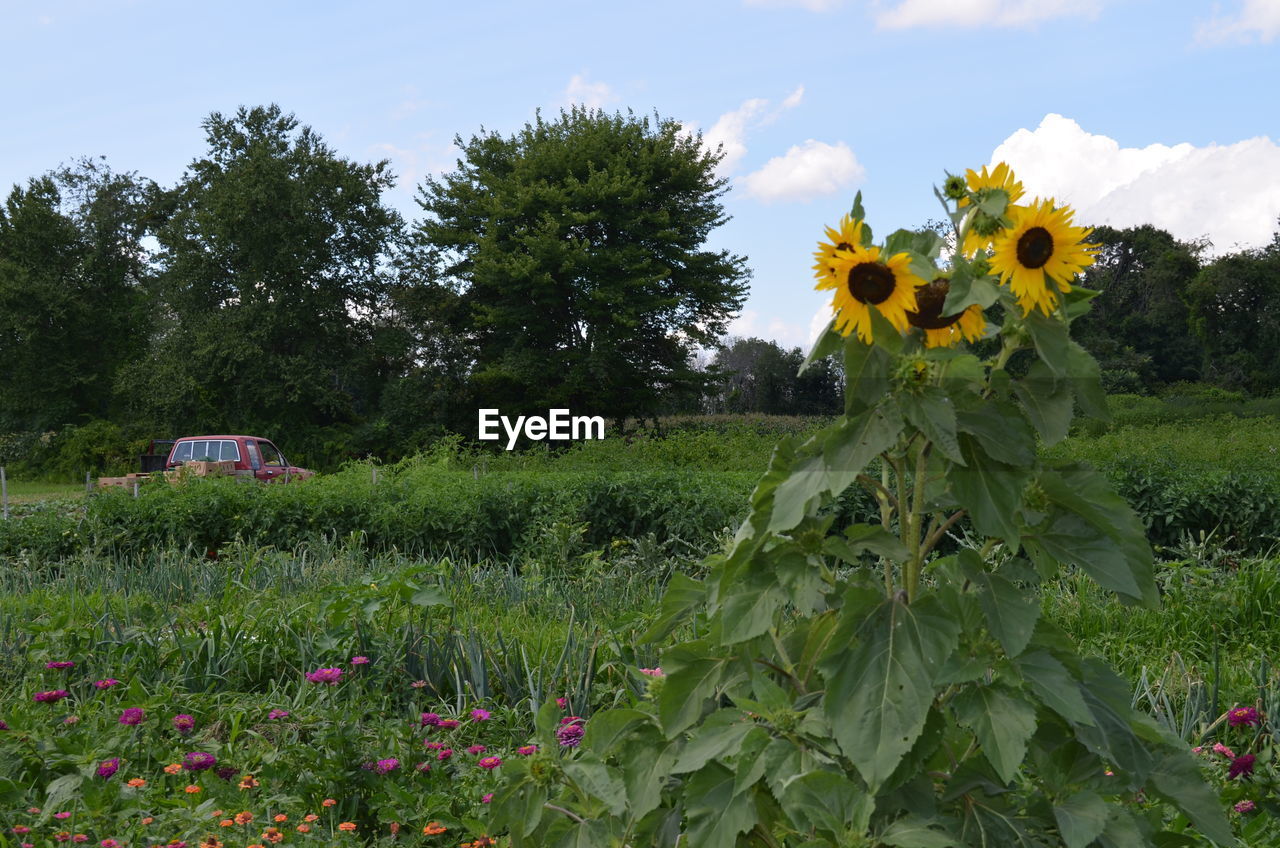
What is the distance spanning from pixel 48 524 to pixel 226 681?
5.57 meters

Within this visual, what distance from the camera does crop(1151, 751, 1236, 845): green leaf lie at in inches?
59.6

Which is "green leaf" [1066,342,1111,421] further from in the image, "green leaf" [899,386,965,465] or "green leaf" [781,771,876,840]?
"green leaf" [781,771,876,840]

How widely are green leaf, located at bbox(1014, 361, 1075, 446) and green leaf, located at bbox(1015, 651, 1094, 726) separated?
0.32 m

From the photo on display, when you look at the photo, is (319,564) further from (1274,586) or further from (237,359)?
(237,359)

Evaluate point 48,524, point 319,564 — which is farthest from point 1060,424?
point 48,524

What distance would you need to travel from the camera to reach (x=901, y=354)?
143 centimetres

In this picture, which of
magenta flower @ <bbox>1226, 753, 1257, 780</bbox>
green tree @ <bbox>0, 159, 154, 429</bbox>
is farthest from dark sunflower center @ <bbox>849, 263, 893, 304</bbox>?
green tree @ <bbox>0, 159, 154, 429</bbox>

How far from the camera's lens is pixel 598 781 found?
176 centimetres

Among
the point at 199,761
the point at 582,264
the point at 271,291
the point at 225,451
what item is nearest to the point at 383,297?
the point at 271,291

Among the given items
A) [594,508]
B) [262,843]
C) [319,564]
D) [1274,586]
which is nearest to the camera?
[262,843]

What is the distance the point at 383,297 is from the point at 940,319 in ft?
104

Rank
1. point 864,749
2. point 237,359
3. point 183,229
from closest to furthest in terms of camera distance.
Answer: point 864,749 < point 237,359 < point 183,229

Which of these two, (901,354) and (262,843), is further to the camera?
(262,843)

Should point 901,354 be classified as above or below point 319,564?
above
